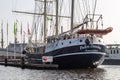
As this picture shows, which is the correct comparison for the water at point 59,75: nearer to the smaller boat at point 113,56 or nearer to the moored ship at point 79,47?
the moored ship at point 79,47

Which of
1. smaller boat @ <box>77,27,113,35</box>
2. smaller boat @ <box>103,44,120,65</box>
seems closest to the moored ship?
smaller boat @ <box>77,27,113,35</box>

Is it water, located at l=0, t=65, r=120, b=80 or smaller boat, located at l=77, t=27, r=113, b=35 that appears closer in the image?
water, located at l=0, t=65, r=120, b=80

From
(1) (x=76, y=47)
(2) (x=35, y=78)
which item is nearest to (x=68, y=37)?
(1) (x=76, y=47)

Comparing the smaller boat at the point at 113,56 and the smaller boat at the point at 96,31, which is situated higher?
the smaller boat at the point at 96,31

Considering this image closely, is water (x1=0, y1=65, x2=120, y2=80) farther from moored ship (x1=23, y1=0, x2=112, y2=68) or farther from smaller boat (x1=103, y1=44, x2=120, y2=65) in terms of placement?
smaller boat (x1=103, y1=44, x2=120, y2=65)

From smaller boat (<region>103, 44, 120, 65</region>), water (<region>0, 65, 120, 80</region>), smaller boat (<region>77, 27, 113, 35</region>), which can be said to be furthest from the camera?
smaller boat (<region>103, 44, 120, 65</region>)

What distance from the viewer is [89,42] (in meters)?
77.1

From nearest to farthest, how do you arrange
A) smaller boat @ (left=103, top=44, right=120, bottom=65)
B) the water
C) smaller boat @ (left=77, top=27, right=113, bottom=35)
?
the water < smaller boat @ (left=77, top=27, right=113, bottom=35) < smaller boat @ (left=103, top=44, right=120, bottom=65)

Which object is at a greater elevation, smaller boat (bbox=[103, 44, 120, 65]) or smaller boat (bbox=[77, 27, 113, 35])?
smaller boat (bbox=[77, 27, 113, 35])

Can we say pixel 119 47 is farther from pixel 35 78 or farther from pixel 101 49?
pixel 35 78

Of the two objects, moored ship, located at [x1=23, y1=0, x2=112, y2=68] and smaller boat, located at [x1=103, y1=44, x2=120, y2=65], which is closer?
moored ship, located at [x1=23, y1=0, x2=112, y2=68]

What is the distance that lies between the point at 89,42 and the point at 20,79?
71.3 ft

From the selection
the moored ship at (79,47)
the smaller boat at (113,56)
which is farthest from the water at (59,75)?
the smaller boat at (113,56)

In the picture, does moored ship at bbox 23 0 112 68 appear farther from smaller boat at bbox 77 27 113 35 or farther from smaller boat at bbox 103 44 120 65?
smaller boat at bbox 103 44 120 65
